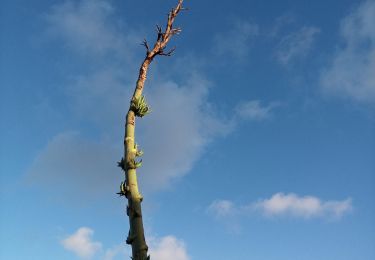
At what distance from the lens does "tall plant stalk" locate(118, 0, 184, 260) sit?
31.1 ft

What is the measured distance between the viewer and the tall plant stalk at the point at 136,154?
31.1 feet

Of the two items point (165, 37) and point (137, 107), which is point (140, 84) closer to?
point (137, 107)

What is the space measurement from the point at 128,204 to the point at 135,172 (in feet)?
2.69

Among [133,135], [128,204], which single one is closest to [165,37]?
[133,135]

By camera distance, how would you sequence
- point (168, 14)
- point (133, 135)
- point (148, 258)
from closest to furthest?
point (148, 258) < point (133, 135) < point (168, 14)

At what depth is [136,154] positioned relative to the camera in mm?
10797

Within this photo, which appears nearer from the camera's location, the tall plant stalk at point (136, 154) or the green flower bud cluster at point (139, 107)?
the tall plant stalk at point (136, 154)

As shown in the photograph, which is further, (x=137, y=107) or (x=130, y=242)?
(x=137, y=107)

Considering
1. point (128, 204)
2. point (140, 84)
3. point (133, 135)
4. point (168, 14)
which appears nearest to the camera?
point (128, 204)

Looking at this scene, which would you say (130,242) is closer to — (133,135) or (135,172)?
(135,172)

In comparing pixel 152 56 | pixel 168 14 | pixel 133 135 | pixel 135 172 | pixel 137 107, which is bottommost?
pixel 135 172

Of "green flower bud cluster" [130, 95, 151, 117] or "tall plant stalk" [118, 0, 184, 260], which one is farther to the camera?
"green flower bud cluster" [130, 95, 151, 117]

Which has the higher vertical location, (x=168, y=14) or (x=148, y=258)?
(x=168, y=14)

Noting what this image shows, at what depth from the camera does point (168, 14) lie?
13031 mm
